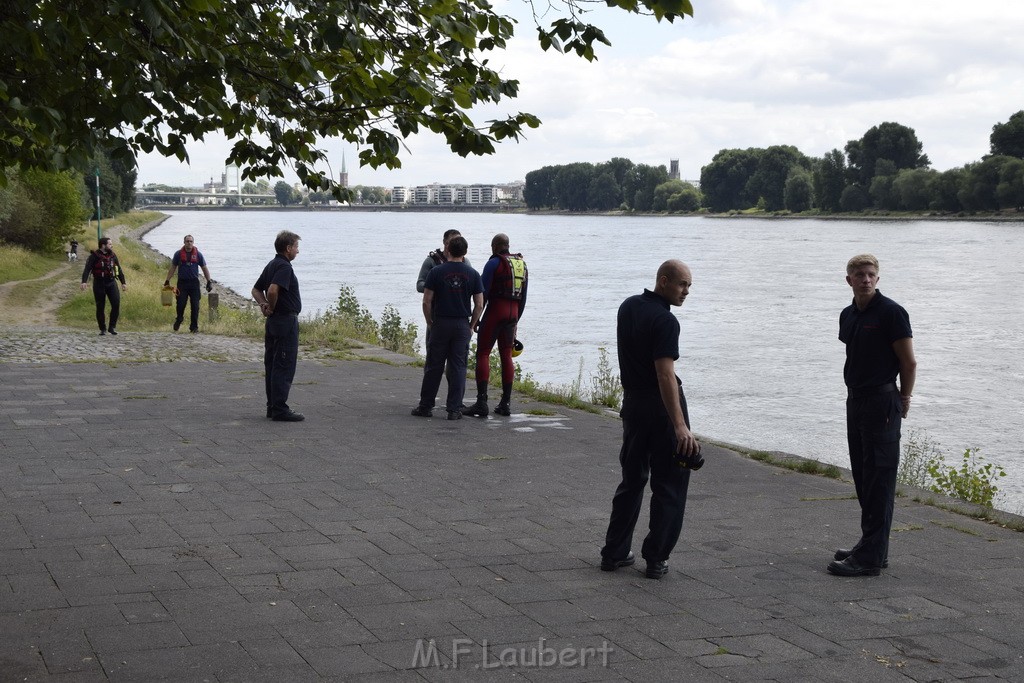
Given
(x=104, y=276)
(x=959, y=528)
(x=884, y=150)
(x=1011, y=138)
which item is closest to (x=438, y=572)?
(x=959, y=528)

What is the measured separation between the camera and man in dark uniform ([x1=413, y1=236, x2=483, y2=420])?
10422mm

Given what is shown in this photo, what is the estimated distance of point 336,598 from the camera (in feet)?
17.0

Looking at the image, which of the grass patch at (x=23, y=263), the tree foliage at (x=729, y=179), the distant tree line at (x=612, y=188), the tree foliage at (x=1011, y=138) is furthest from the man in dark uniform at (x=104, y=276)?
the distant tree line at (x=612, y=188)

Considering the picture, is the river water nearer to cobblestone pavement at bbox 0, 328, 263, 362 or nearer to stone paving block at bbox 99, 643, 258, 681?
cobblestone pavement at bbox 0, 328, 263, 362

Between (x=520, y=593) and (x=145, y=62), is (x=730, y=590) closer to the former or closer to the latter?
(x=520, y=593)

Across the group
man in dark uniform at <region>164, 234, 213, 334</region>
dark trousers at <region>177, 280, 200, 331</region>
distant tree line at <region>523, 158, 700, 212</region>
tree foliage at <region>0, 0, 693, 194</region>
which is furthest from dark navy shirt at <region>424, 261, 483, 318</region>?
distant tree line at <region>523, 158, 700, 212</region>

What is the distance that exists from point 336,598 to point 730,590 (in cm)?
190

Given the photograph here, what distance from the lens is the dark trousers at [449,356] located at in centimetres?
1058

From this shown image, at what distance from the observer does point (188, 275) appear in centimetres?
1909

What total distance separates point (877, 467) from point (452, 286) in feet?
17.6

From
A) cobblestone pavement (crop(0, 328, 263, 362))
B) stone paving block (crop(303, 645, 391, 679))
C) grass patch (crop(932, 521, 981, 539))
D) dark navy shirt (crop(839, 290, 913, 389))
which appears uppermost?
dark navy shirt (crop(839, 290, 913, 389))

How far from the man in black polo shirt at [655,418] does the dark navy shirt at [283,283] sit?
5.09 m

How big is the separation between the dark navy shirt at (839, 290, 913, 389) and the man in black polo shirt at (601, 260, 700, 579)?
1.03m

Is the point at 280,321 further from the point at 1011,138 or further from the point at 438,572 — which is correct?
the point at 1011,138
